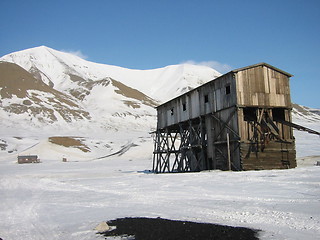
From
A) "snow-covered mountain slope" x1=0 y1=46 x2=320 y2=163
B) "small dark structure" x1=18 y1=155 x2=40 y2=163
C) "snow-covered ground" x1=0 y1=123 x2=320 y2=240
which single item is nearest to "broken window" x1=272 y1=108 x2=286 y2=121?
"snow-covered ground" x1=0 y1=123 x2=320 y2=240

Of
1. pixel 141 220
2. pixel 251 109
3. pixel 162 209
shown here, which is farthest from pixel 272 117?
pixel 141 220

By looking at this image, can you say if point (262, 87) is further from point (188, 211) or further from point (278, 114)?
point (188, 211)

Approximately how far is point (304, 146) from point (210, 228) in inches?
2053

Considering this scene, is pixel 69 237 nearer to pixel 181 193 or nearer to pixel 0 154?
pixel 181 193

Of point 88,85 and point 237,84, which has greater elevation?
point 88,85

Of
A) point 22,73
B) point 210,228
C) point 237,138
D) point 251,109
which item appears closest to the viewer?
point 210,228

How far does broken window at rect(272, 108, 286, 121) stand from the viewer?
93.7 ft

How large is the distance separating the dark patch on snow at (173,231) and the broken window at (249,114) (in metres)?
19.9

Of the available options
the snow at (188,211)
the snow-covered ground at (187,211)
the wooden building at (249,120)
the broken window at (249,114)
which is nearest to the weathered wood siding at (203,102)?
the wooden building at (249,120)

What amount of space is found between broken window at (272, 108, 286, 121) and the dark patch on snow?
22.1 metres

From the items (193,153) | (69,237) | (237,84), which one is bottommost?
(69,237)

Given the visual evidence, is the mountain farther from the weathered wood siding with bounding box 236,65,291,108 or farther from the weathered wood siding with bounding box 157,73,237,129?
the weathered wood siding with bounding box 236,65,291,108

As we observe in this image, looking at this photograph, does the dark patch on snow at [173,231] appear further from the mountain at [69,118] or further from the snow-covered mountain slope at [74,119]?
the mountain at [69,118]

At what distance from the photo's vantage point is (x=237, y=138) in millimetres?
25922
